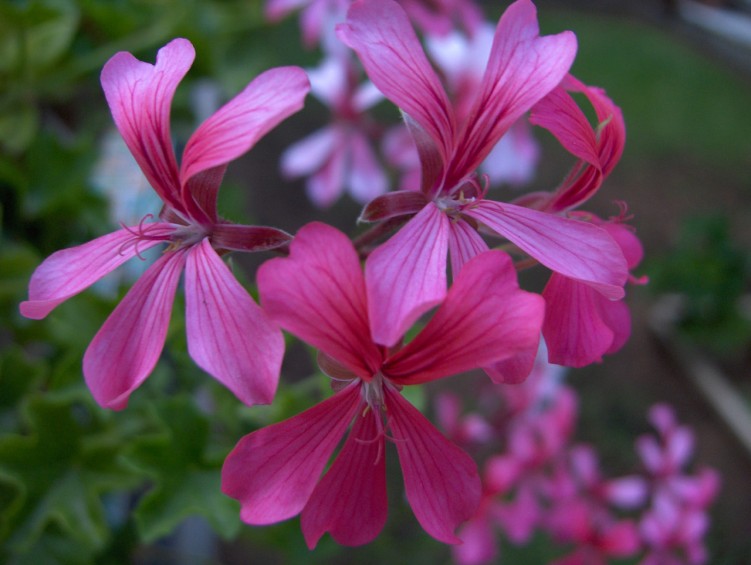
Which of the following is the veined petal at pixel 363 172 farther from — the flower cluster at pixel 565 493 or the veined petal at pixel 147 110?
the veined petal at pixel 147 110

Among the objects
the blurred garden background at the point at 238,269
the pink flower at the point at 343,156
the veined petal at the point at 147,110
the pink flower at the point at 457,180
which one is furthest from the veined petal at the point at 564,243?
the pink flower at the point at 343,156

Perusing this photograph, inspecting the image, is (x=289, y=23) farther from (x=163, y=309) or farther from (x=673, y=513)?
(x=163, y=309)

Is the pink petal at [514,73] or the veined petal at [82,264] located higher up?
the pink petal at [514,73]

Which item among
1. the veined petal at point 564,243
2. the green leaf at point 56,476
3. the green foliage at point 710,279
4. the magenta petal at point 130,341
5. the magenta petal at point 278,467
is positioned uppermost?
the veined petal at point 564,243

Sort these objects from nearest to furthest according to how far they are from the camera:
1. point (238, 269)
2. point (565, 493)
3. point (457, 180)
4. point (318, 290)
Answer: point (318, 290) < point (457, 180) < point (238, 269) < point (565, 493)

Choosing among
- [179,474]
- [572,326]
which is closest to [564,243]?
[572,326]

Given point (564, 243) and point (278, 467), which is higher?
point (564, 243)

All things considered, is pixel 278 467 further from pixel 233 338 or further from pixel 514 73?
pixel 514 73
